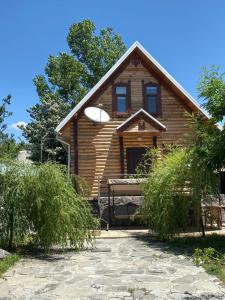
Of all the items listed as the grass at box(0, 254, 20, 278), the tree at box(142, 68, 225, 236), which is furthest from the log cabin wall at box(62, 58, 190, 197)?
the grass at box(0, 254, 20, 278)

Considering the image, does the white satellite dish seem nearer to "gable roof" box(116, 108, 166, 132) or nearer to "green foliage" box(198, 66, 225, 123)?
"gable roof" box(116, 108, 166, 132)

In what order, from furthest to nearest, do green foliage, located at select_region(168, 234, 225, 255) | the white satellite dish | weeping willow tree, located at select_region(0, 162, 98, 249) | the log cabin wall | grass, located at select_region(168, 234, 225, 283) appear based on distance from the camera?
the log cabin wall
the white satellite dish
green foliage, located at select_region(168, 234, 225, 255)
grass, located at select_region(168, 234, 225, 283)
weeping willow tree, located at select_region(0, 162, 98, 249)

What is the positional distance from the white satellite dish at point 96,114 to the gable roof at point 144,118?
0.75 m

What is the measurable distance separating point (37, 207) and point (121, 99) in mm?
10833

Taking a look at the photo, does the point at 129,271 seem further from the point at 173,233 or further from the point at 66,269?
the point at 173,233

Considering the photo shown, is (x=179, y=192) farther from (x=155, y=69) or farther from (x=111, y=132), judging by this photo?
(x=155, y=69)

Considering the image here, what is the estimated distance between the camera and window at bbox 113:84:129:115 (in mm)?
20766

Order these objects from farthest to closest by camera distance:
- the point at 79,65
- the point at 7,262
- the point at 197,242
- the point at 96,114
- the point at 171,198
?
the point at 79,65 < the point at 96,114 < the point at 171,198 < the point at 197,242 < the point at 7,262

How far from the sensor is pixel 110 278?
8.51m

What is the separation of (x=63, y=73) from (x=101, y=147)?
70.6 feet

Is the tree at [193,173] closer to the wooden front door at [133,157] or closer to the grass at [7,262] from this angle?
the grass at [7,262]

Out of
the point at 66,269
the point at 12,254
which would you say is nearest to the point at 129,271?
the point at 66,269

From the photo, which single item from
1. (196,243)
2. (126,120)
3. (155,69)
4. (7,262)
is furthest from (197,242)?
(155,69)

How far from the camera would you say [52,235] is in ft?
36.6
